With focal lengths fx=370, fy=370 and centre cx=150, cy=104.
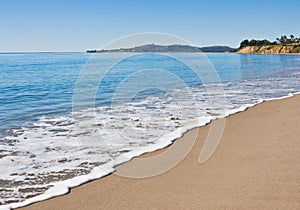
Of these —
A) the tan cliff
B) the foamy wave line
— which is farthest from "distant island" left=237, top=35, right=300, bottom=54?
the foamy wave line

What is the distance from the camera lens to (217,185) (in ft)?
16.8

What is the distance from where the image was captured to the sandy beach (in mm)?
4555

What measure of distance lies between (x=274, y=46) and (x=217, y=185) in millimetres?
168850

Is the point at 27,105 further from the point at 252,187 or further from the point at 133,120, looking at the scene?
the point at 252,187

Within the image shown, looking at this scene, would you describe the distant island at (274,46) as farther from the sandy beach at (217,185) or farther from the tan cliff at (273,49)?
the sandy beach at (217,185)

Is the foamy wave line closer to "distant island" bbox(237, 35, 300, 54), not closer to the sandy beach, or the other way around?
the sandy beach

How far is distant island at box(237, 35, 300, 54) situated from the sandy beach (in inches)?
5812

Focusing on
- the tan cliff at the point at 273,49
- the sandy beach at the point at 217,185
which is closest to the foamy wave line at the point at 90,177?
the sandy beach at the point at 217,185

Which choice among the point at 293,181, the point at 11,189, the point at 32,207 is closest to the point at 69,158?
the point at 11,189

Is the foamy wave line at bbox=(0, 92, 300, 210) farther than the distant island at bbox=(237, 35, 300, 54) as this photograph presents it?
No

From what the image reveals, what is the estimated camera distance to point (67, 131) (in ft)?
30.6

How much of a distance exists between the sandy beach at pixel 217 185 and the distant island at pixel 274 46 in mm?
147637

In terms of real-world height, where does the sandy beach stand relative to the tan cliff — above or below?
below

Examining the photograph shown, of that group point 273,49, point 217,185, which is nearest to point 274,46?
point 273,49
